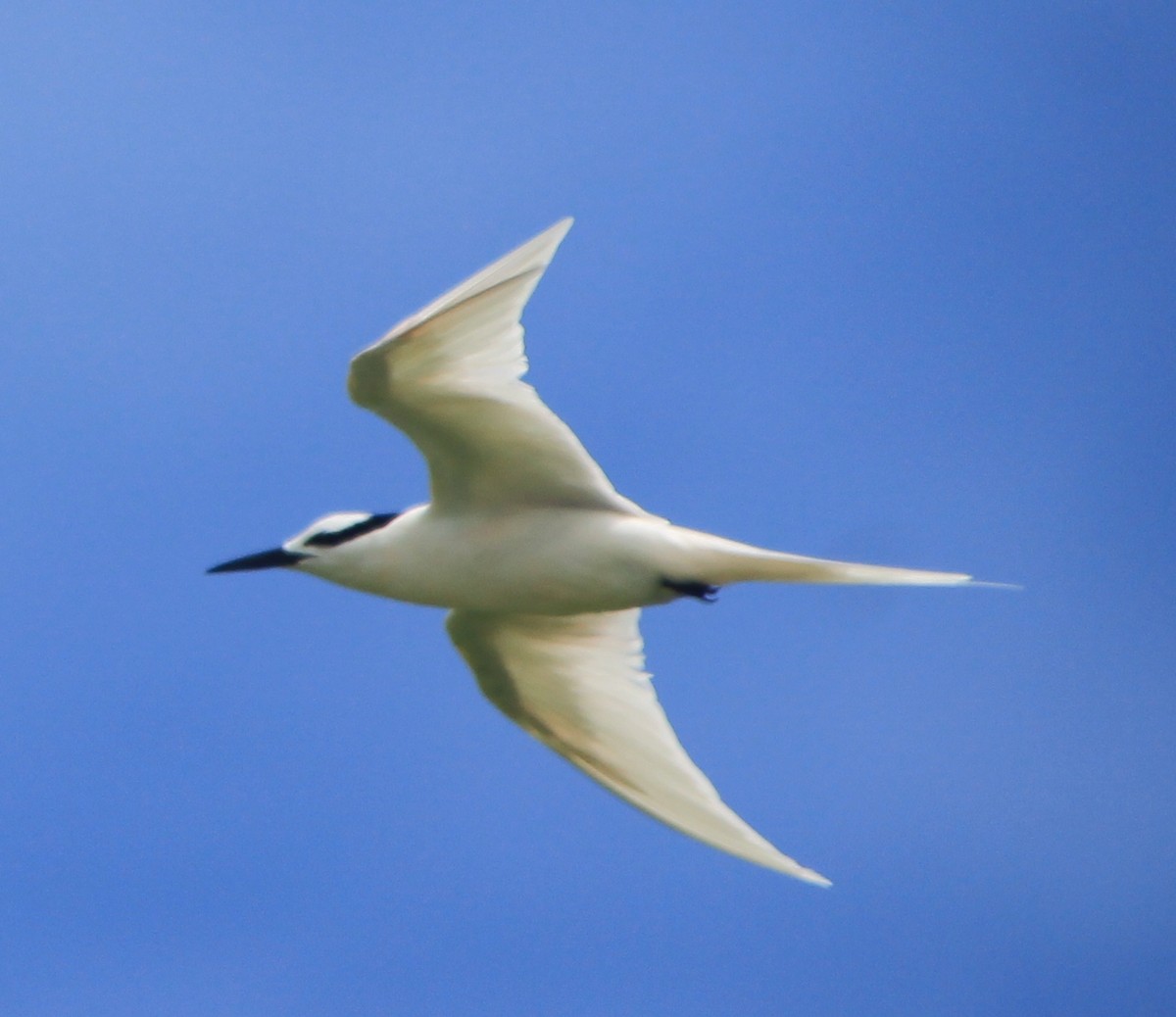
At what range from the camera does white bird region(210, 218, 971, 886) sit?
8.05 m

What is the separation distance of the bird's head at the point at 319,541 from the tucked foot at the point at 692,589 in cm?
139

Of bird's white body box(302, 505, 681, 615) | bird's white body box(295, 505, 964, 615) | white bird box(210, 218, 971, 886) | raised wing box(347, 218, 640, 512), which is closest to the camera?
raised wing box(347, 218, 640, 512)

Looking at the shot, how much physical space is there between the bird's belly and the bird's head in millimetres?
218

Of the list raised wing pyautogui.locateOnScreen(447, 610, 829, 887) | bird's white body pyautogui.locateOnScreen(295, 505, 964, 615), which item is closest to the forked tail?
bird's white body pyautogui.locateOnScreen(295, 505, 964, 615)

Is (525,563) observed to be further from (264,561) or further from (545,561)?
(264,561)

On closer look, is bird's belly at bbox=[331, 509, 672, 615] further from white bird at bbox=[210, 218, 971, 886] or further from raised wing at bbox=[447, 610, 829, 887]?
raised wing at bbox=[447, 610, 829, 887]

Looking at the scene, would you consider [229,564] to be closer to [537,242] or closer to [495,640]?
[495,640]

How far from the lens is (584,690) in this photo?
382 inches

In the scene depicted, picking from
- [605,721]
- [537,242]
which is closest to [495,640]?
[605,721]

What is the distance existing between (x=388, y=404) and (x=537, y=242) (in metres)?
1.03

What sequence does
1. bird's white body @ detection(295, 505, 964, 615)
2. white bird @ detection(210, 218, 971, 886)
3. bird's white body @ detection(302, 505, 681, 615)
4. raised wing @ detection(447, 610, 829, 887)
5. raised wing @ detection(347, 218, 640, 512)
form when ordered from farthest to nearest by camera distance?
raised wing @ detection(447, 610, 829, 887)
bird's white body @ detection(302, 505, 681, 615)
bird's white body @ detection(295, 505, 964, 615)
white bird @ detection(210, 218, 971, 886)
raised wing @ detection(347, 218, 640, 512)

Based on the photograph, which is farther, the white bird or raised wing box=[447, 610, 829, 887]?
raised wing box=[447, 610, 829, 887]

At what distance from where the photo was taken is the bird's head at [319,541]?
911cm

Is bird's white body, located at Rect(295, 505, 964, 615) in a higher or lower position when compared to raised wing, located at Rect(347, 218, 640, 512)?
lower
